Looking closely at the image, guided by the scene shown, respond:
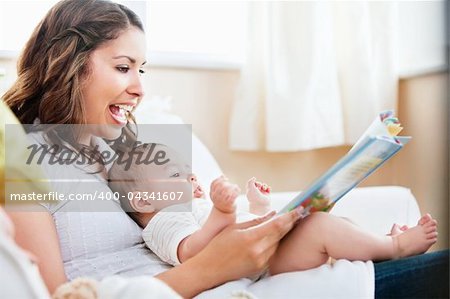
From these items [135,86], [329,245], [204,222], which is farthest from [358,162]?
[135,86]

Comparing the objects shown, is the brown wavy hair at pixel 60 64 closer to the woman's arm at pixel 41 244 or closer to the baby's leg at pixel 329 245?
the woman's arm at pixel 41 244

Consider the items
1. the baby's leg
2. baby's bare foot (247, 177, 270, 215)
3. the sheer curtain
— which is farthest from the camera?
the sheer curtain

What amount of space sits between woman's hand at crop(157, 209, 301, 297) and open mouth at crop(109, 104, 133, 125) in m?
0.29

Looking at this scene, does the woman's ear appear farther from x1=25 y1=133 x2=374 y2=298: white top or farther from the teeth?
the teeth

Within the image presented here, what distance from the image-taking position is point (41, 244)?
2.69ft

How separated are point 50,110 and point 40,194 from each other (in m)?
0.22

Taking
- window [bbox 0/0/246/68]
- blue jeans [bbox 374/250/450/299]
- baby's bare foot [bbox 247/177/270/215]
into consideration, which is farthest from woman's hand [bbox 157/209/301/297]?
window [bbox 0/0/246/68]

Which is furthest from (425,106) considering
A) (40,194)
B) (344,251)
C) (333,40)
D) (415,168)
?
(40,194)

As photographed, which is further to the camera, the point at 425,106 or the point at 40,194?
the point at 425,106

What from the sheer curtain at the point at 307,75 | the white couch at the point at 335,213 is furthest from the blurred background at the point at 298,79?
the white couch at the point at 335,213

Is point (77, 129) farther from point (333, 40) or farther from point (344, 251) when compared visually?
point (333, 40)

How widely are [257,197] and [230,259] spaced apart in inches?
10.4

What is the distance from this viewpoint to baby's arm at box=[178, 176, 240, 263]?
83 cm

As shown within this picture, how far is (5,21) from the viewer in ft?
4.66
